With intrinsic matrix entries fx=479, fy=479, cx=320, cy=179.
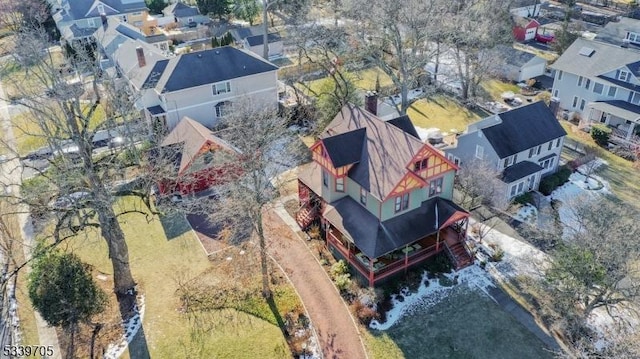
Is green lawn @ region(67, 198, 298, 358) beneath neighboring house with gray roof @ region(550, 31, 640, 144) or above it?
beneath

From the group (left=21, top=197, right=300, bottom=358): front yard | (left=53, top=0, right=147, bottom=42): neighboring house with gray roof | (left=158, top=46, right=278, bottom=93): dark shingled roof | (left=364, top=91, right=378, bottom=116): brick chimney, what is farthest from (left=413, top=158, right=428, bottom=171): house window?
(left=53, top=0, right=147, bottom=42): neighboring house with gray roof

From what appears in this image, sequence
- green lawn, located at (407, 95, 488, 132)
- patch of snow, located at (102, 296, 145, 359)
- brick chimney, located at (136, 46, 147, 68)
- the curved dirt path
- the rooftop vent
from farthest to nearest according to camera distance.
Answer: the rooftop vent → green lawn, located at (407, 95, 488, 132) → brick chimney, located at (136, 46, 147, 68) → the curved dirt path → patch of snow, located at (102, 296, 145, 359)

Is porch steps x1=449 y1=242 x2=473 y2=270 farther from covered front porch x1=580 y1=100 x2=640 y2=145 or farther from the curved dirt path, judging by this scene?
covered front porch x1=580 y1=100 x2=640 y2=145

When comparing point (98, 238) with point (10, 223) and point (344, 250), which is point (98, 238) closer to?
point (10, 223)

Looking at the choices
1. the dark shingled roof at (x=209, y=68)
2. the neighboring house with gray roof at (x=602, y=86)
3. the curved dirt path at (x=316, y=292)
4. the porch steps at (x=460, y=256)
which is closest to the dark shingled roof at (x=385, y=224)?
the porch steps at (x=460, y=256)

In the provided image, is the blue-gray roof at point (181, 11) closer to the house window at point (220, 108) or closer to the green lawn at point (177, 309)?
the house window at point (220, 108)

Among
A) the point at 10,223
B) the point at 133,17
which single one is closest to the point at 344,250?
the point at 10,223

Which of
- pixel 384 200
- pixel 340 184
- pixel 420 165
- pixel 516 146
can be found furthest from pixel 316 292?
pixel 516 146
